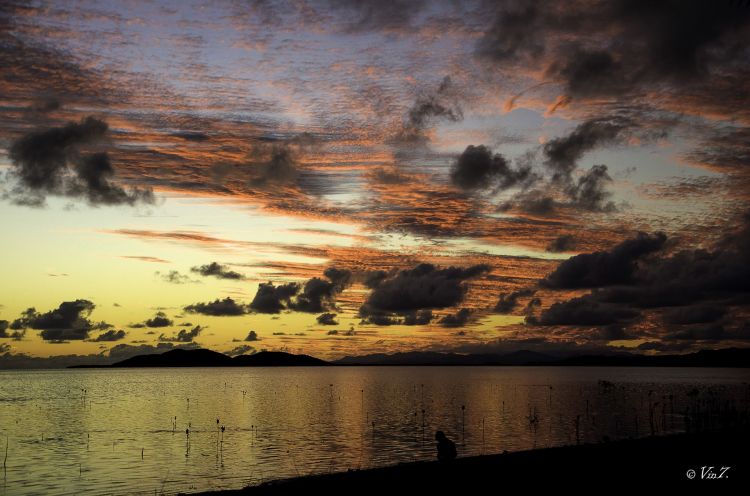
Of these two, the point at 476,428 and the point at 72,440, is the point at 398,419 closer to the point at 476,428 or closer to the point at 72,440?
the point at 476,428

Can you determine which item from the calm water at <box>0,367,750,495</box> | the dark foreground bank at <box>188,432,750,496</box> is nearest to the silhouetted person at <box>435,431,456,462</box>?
the dark foreground bank at <box>188,432,750,496</box>

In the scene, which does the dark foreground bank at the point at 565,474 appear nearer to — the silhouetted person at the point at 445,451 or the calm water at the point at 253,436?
the silhouetted person at the point at 445,451

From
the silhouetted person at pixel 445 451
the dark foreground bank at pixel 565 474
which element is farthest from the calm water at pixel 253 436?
the silhouetted person at pixel 445 451

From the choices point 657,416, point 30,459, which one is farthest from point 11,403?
point 657,416

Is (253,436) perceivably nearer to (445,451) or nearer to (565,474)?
(445,451)

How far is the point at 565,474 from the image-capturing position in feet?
105

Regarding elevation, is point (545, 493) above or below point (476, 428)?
above

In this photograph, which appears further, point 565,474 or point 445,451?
point 445,451

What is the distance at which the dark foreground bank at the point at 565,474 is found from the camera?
94.2 feet

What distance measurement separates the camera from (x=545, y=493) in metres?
27.4

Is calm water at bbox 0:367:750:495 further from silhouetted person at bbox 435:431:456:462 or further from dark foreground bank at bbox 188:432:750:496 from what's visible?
silhouetted person at bbox 435:431:456:462

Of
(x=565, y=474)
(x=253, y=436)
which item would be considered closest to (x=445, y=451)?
(x=565, y=474)

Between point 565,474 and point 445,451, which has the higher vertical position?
point 445,451

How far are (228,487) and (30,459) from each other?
28366 mm
